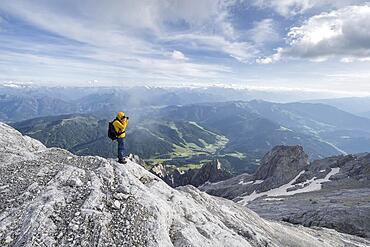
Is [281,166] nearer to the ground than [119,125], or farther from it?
nearer to the ground

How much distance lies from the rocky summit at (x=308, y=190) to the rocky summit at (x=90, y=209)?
3973 cm

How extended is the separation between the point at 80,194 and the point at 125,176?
4.67 m

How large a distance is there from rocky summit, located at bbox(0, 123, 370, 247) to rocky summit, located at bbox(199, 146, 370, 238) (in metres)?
39.7

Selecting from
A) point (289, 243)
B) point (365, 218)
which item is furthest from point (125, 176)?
point (365, 218)

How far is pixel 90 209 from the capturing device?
65.4 feet

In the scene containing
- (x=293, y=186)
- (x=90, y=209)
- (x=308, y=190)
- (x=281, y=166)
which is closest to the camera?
(x=90, y=209)

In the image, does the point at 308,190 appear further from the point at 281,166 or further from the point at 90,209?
the point at 90,209

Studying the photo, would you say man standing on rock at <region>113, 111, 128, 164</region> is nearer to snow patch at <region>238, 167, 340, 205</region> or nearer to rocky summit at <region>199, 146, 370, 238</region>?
rocky summit at <region>199, 146, 370, 238</region>

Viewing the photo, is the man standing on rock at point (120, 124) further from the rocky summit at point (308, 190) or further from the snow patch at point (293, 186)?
the snow patch at point (293, 186)

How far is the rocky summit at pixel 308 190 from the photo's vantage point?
203ft

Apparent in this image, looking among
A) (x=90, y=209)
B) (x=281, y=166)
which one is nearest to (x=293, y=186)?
(x=281, y=166)

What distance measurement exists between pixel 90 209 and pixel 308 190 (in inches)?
4065

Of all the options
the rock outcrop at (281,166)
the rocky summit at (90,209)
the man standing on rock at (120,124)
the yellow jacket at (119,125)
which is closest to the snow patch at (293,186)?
the rock outcrop at (281,166)

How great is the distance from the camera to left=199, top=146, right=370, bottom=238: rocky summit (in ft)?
203
